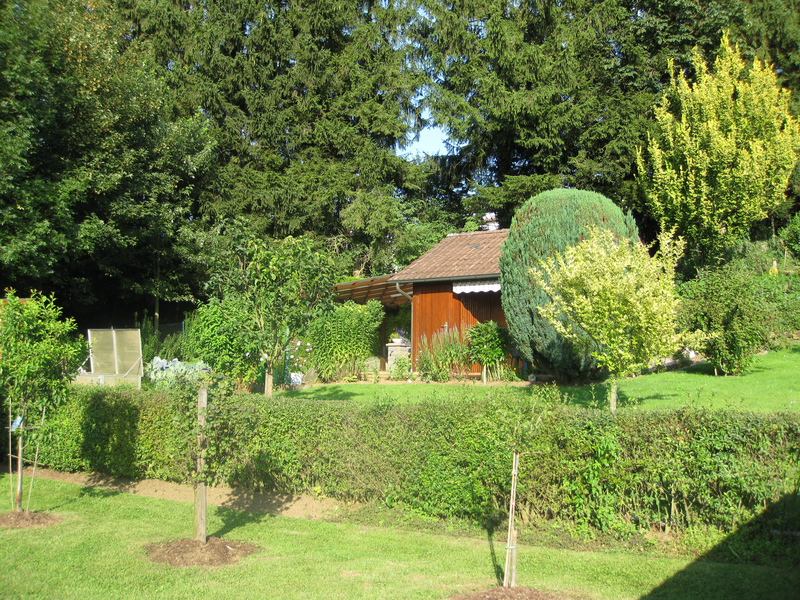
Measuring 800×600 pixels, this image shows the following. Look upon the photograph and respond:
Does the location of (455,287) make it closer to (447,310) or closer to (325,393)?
(447,310)

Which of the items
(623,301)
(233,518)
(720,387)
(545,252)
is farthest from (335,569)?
(720,387)

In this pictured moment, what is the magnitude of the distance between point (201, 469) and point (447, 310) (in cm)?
1096

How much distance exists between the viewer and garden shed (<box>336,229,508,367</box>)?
50.3 ft

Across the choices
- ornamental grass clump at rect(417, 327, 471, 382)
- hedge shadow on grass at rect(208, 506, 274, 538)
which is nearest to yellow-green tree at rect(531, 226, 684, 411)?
hedge shadow on grass at rect(208, 506, 274, 538)

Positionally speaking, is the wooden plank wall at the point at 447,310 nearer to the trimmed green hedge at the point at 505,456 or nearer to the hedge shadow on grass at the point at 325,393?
the hedge shadow on grass at the point at 325,393

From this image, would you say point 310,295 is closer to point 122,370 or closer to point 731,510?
point 731,510

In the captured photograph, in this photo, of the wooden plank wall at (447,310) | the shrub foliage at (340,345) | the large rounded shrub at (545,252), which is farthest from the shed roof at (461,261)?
the large rounded shrub at (545,252)

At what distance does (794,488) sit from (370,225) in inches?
844

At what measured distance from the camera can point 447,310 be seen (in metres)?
16.1

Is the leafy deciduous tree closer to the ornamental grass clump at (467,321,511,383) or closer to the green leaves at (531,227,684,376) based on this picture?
the green leaves at (531,227,684,376)

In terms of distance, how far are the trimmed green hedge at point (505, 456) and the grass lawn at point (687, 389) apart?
50.8 inches

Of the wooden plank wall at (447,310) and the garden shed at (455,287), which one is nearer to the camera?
the garden shed at (455,287)

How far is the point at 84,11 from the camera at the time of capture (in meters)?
17.5

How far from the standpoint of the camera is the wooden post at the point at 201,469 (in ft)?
18.6
